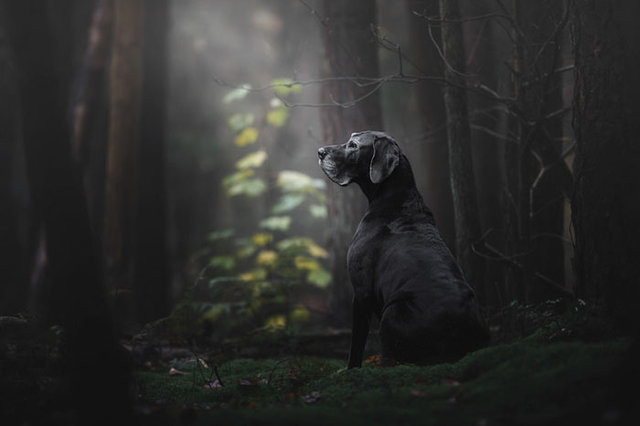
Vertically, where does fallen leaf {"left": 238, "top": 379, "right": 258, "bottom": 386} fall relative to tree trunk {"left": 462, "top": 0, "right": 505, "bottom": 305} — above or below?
below

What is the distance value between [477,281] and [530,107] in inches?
85.2

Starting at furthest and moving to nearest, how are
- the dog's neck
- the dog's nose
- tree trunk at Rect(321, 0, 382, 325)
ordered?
1. tree trunk at Rect(321, 0, 382, 325)
2. the dog's nose
3. the dog's neck

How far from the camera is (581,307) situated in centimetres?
509

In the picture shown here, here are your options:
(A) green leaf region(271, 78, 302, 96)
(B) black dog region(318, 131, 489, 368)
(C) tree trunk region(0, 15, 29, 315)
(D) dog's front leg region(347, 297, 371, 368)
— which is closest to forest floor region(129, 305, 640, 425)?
(D) dog's front leg region(347, 297, 371, 368)

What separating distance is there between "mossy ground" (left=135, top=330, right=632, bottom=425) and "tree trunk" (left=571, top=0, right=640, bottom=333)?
77cm

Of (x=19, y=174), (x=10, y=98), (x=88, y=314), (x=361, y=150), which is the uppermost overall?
(x=10, y=98)

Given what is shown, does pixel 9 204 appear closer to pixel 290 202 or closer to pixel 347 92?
pixel 290 202

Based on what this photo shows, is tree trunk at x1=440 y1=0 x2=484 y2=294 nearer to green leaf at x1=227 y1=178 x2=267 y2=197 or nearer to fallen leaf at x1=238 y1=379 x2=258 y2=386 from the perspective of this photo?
fallen leaf at x1=238 y1=379 x2=258 y2=386

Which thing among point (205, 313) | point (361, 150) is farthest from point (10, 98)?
point (361, 150)

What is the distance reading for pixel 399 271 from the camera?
507 cm

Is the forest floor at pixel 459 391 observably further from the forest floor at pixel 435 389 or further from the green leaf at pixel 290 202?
the green leaf at pixel 290 202

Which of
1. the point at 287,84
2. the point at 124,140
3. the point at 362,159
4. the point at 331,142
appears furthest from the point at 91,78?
the point at 362,159

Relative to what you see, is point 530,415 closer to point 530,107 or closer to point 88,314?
point 88,314

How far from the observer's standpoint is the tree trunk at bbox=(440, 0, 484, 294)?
22.6ft
